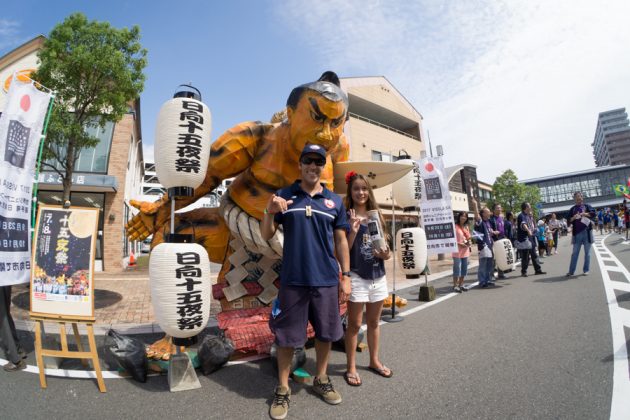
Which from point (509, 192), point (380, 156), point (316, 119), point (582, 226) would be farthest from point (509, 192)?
point (316, 119)

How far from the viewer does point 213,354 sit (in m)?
2.73

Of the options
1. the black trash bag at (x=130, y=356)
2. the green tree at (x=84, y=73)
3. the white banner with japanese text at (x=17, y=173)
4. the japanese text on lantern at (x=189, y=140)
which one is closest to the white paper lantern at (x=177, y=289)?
the black trash bag at (x=130, y=356)

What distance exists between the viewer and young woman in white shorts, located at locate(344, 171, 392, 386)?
252 cm

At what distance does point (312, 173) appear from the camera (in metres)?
2.29

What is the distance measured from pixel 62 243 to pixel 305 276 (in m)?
2.34

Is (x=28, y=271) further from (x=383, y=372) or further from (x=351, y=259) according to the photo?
(x=383, y=372)

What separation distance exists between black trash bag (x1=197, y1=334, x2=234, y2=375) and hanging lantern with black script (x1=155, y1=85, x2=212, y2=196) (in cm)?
140

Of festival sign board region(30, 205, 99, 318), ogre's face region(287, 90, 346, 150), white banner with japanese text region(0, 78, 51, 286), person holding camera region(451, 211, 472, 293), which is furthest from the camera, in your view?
person holding camera region(451, 211, 472, 293)

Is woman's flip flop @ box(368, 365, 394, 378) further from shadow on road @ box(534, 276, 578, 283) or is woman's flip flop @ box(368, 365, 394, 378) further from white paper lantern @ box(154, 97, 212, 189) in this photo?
shadow on road @ box(534, 276, 578, 283)

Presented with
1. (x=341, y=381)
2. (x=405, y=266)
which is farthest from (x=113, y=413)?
(x=405, y=266)

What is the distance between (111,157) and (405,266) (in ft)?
40.7

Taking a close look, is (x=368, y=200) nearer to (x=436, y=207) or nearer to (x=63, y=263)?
(x=63, y=263)

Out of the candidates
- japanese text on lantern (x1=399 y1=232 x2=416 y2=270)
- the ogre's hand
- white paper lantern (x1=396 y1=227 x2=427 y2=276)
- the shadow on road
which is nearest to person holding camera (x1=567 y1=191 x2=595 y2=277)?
the shadow on road

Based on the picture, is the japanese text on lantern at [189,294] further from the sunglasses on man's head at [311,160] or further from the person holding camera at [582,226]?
the person holding camera at [582,226]
